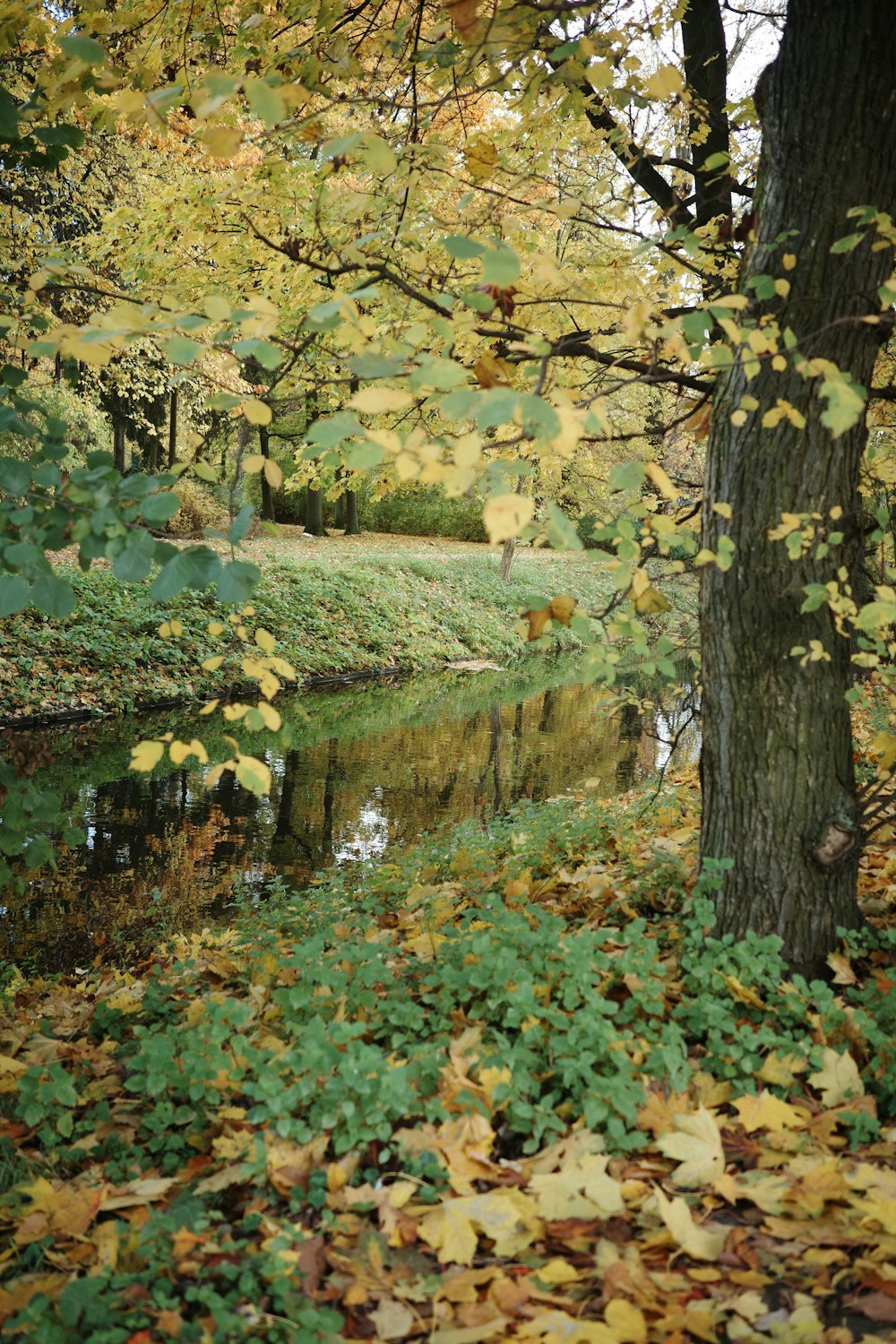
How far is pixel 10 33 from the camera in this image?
3021 mm

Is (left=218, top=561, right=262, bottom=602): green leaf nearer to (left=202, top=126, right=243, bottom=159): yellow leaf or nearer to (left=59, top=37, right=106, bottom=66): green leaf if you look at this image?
(left=202, top=126, right=243, bottom=159): yellow leaf

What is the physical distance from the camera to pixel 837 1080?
2.36 m

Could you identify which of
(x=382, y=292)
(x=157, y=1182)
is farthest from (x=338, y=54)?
(x=157, y=1182)

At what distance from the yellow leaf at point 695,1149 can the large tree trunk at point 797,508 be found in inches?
33.7

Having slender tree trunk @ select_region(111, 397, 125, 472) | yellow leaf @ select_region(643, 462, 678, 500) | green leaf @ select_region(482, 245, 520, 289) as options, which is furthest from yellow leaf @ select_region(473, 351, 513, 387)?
slender tree trunk @ select_region(111, 397, 125, 472)

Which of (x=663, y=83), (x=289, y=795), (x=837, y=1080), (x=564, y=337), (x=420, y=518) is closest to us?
(x=663, y=83)

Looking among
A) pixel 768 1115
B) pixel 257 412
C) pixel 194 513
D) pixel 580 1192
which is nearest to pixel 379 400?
pixel 257 412

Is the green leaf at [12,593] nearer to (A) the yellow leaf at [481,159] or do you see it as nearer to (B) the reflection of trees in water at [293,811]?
(A) the yellow leaf at [481,159]

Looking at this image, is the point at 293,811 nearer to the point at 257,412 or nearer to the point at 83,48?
the point at 257,412

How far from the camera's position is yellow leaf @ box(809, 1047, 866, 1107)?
2.34 meters

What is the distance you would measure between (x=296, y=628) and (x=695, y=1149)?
13.1 m

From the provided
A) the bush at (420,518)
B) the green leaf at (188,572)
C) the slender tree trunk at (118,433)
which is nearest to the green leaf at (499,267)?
the green leaf at (188,572)

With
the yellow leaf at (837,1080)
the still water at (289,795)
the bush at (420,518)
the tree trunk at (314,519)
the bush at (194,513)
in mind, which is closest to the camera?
the yellow leaf at (837,1080)

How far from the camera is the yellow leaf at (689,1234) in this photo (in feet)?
6.03
